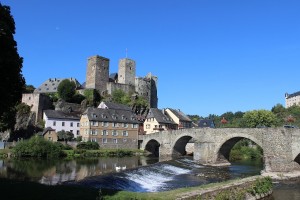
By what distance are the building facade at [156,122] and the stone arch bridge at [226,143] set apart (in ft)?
17.2

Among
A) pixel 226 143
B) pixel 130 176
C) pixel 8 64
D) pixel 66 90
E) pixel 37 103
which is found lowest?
pixel 130 176

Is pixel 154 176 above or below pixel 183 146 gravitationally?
below

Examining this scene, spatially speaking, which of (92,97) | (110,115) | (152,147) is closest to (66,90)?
(92,97)

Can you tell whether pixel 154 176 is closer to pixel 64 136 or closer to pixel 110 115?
pixel 64 136

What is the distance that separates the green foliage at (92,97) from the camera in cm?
7494

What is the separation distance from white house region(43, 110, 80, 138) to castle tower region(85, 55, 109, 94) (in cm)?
1647

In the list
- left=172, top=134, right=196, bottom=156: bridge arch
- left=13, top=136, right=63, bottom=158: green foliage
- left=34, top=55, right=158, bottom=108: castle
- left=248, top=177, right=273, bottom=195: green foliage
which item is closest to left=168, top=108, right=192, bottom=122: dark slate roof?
left=34, top=55, right=158, bottom=108: castle

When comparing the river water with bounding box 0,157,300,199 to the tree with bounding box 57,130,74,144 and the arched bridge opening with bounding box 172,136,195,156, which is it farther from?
the tree with bounding box 57,130,74,144

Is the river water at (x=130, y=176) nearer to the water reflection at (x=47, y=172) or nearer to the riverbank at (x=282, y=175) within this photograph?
the water reflection at (x=47, y=172)

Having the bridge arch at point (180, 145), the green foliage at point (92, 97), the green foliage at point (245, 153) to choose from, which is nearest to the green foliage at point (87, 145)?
the bridge arch at point (180, 145)

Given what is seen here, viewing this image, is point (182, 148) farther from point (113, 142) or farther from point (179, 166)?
point (179, 166)

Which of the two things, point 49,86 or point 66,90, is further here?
point 49,86

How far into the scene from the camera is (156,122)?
226 ft

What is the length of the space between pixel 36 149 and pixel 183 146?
23.5 metres
